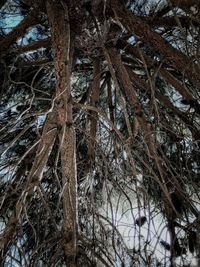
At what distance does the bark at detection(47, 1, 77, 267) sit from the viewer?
184 centimetres

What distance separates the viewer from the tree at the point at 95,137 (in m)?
1.92

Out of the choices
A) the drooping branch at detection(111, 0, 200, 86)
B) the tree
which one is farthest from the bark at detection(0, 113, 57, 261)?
the drooping branch at detection(111, 0, 200, 86)

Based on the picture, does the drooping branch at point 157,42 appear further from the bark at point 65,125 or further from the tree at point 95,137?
the bark at point 65,125

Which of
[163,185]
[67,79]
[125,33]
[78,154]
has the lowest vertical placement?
[163,185]

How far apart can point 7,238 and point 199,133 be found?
1.17 meters

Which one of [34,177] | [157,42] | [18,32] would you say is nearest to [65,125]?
[34,177]

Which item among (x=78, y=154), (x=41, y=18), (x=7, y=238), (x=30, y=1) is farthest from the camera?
(x=78, y=154)

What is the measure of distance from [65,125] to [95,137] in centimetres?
85

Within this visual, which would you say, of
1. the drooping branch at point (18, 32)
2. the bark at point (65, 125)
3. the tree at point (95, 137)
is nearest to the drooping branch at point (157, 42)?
the tree at point (95, 137)

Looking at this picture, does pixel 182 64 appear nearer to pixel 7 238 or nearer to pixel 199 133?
pixel 199 133

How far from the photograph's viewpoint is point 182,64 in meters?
2.01

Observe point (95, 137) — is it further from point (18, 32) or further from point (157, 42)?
point (157, 42)

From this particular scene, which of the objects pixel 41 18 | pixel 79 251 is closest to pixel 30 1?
pixel 41 18

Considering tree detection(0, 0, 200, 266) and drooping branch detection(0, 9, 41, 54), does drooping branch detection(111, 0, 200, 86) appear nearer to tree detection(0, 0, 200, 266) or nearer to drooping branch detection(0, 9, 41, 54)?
tree detection(0, 0, 200, 266)
